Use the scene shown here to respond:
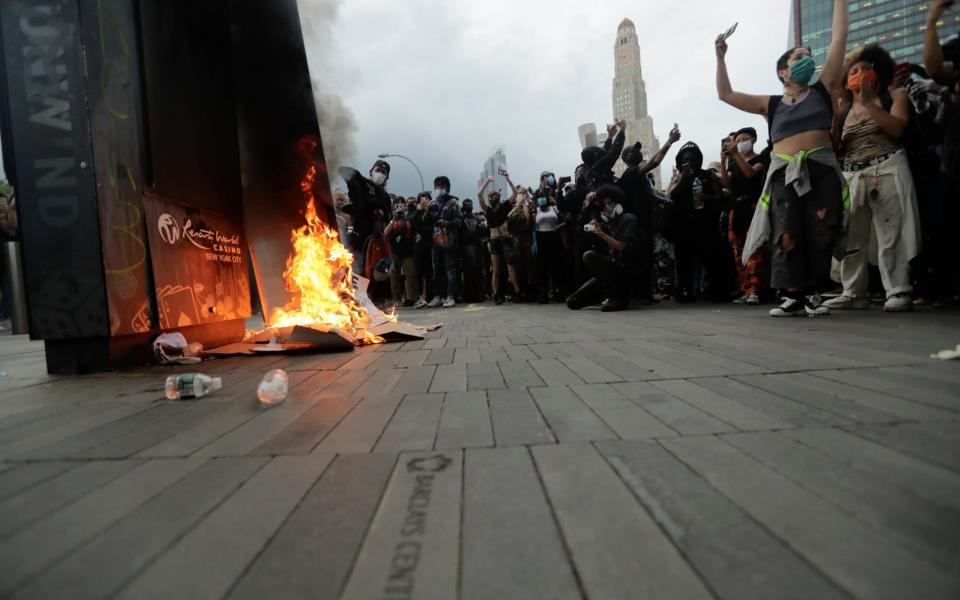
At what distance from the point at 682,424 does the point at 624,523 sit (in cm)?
68

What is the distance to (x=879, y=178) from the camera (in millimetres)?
4449

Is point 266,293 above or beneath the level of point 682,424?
above

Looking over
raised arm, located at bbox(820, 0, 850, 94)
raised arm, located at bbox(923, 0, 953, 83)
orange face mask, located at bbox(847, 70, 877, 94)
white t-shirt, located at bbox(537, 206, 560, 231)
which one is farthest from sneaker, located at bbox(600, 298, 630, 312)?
raised arm, located at bbox(923, 0, 953, 83)

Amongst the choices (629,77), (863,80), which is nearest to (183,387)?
(863,80)

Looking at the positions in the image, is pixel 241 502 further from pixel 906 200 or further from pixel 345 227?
pixel 345 227

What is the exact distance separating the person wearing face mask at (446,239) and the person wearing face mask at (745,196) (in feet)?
17.7

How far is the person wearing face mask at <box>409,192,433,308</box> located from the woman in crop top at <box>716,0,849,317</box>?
669 centimetres

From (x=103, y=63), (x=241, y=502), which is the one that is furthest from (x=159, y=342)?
(x=241, y=502)

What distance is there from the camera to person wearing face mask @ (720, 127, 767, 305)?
6.28m

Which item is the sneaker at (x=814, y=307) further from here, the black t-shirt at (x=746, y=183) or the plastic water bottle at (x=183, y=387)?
the plastic water bottle at (x=183, y=387)

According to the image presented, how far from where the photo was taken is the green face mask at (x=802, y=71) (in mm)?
4129

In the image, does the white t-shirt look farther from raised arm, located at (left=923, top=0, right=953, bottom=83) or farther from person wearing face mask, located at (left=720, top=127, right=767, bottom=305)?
raised arm, located at (left=923, top=0, right=953, bottom=83)

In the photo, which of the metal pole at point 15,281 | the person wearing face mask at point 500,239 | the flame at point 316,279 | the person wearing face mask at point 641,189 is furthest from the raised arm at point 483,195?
the metal pole at point 15,281

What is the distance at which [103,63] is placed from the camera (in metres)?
3.04
